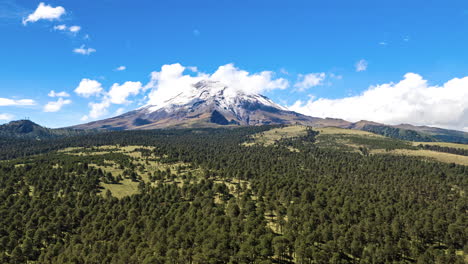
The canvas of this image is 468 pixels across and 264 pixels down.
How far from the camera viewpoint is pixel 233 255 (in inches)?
4589

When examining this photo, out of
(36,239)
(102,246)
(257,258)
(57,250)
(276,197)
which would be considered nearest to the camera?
(257,258)

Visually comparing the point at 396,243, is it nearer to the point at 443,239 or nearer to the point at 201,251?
the point at 443,239

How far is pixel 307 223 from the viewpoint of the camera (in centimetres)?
13975

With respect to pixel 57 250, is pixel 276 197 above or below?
above

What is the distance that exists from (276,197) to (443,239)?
97.1m

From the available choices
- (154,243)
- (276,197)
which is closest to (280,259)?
(154,243)

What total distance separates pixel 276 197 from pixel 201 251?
89.8 metres

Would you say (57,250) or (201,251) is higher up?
(201,251)

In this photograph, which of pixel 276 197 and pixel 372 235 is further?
pixel 276 197

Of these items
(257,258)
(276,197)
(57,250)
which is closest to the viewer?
(257,258)

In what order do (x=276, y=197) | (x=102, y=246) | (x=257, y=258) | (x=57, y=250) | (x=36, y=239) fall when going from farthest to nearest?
(x=276, y=197) < (x=36, y=239) < (x=57, y=250) < (x=102, y=246) < (x=257, y=258)

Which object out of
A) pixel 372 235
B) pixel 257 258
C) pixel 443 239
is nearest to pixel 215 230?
pixel 257 258

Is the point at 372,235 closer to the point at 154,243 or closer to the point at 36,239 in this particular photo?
the point at 154,243

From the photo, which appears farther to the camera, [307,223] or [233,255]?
[307,223]
